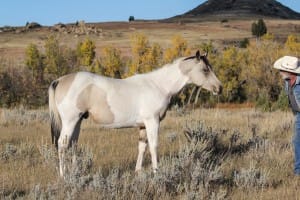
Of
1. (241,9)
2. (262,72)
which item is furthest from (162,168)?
(241,9)

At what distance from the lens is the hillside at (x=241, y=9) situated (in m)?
127

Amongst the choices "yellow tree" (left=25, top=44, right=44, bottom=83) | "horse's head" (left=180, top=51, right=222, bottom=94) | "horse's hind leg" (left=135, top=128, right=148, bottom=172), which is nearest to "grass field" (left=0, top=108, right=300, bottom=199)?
"horse's hind leg" (left=135, top=128, right=148, bottom=172)

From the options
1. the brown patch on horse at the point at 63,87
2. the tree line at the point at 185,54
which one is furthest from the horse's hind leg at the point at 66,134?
the tree line at the point at 185,54

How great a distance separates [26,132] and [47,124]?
166cm

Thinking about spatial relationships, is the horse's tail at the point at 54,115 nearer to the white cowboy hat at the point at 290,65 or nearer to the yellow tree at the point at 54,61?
the white cowboy hat at the point at 290,65

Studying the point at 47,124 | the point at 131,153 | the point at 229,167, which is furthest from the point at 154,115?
the point at 47,124

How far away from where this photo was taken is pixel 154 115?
22.1ft

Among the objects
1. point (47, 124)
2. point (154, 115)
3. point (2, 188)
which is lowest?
point (47, 124)

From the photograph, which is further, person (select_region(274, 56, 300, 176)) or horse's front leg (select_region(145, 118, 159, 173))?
person (select_region(274, 56, 300, 176))

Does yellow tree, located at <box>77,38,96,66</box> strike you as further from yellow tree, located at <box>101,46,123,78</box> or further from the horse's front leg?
the horse's front leg

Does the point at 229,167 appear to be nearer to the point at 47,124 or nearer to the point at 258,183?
the point at 258,183

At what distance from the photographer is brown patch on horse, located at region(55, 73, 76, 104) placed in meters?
6.75

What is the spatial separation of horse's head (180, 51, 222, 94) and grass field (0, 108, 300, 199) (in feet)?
2.78

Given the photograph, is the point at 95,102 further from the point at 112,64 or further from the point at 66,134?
the point at 112,64
